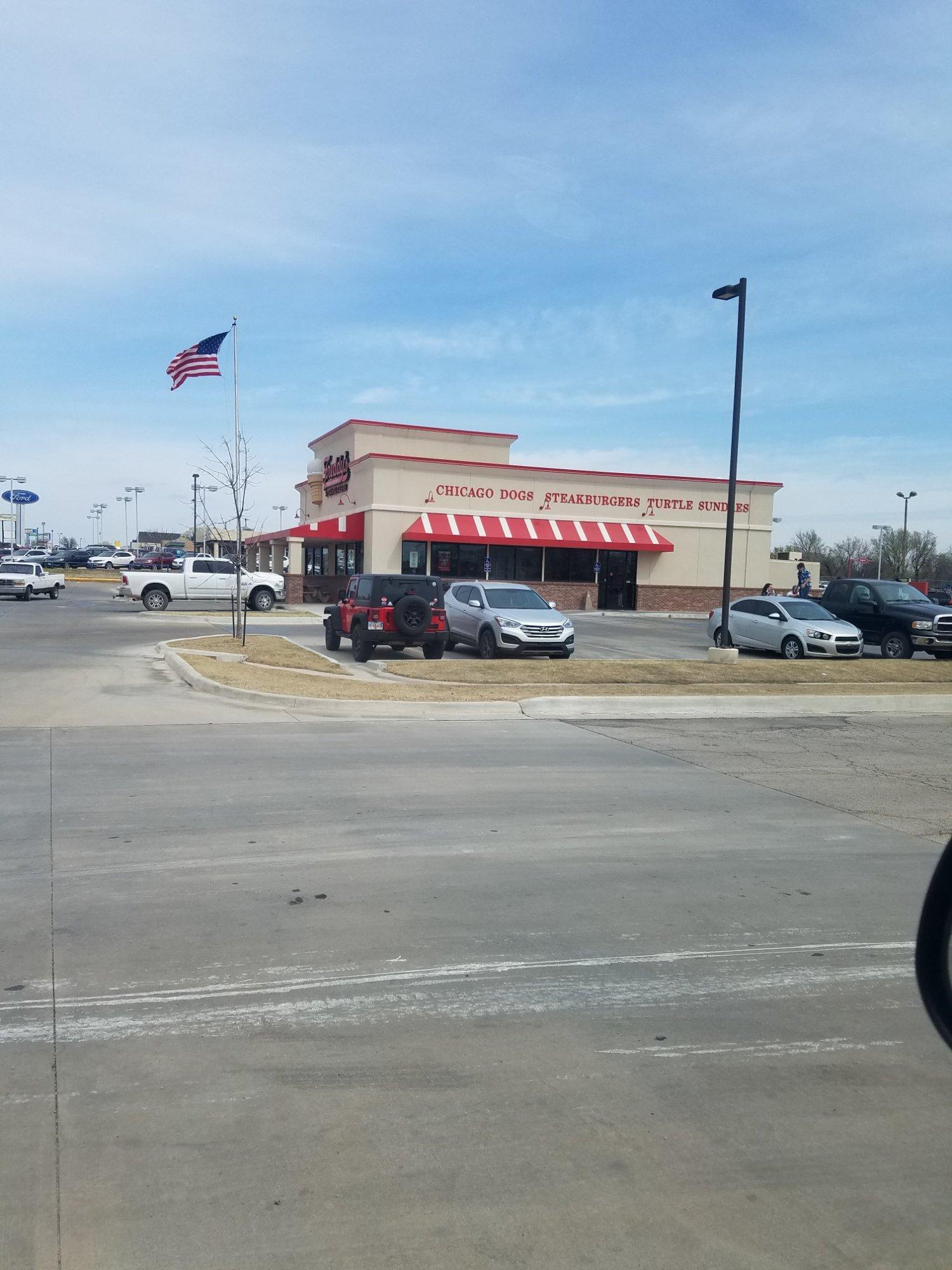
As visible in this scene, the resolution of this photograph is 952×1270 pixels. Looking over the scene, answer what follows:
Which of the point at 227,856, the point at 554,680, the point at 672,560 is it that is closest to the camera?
the point at 227,856

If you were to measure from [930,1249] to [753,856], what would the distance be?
13.9 ft

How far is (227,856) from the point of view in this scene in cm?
695

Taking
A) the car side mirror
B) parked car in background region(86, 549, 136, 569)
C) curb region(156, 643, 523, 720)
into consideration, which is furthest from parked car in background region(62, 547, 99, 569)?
the car side mirror

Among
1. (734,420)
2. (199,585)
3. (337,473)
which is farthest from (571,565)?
(734,420)

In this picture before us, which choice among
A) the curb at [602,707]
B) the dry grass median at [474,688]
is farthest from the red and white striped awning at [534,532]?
the curb at [602,707]

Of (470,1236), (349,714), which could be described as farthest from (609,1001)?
(349,714)

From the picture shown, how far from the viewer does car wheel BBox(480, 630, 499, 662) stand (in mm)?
20953

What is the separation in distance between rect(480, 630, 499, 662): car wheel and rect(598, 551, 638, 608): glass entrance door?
25815mm

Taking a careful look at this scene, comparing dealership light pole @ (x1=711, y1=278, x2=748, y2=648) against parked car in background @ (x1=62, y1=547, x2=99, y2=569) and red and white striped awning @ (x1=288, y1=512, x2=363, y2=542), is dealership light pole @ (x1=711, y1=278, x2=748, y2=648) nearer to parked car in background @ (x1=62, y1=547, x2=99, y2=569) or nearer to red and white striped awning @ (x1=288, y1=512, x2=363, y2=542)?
red and white striped awning @ (x1=288, y1=512, x2=363, y2=542)

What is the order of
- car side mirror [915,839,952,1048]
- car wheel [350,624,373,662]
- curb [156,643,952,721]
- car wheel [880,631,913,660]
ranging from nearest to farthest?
car side mirror [915,839,952,1048] → curb [156,643,952,721] → car wheel [350,624,373,662] → car wheel [880,631,913,660]

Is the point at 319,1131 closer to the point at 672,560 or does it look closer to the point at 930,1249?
the point at 930,1249

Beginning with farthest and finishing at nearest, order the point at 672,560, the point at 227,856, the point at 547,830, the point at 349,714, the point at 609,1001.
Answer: the point at 672,560, the point at 349,714, the point at 547,830, the point at 227,856, the point at 609,1001

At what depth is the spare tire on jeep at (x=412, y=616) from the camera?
19312 millimetres

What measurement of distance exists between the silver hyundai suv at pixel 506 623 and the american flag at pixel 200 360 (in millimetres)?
10572
